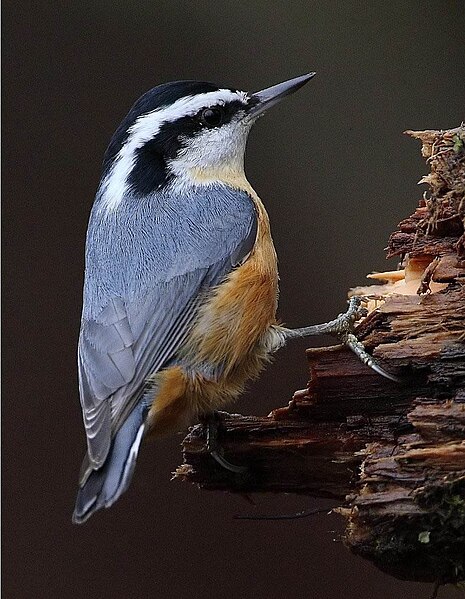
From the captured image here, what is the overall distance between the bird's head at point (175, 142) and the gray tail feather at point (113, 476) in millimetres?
786

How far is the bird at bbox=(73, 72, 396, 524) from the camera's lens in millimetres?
2475

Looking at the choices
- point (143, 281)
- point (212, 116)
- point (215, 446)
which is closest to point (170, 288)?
point (143, 281)

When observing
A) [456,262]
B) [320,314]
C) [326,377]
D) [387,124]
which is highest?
[456,262]

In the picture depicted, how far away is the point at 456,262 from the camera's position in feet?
7.80

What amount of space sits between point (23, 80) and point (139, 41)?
61 cm

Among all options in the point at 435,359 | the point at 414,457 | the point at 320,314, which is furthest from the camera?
the point at 320,314

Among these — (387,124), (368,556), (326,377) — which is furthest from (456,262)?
(387,124)

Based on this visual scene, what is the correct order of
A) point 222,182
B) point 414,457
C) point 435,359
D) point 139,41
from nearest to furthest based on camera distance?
point 414,457, point 435,359, point 222,182, point 139,41

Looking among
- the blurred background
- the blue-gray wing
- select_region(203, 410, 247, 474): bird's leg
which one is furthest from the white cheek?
the blurred background

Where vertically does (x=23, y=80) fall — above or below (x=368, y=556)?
above

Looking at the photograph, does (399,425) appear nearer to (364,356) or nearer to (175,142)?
(364,356)

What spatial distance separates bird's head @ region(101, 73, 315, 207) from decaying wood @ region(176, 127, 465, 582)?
60cm

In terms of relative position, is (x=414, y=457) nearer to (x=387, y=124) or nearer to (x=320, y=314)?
(x=320, y=314)

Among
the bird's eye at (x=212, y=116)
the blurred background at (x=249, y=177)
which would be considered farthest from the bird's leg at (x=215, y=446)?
the blurred background at (x=249, y=177)
